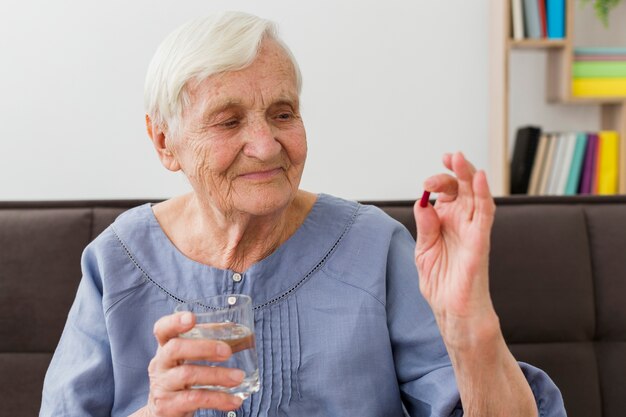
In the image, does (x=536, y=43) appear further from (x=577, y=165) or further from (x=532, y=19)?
(x=577, y=165)

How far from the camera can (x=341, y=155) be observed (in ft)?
11.3

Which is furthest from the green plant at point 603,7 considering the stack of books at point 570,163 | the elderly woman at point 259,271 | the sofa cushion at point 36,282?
the sofa cushion at point 36,282

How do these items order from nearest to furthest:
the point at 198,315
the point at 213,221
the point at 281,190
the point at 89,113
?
the point at 198,315, the point at 281,190, the point at 213,221, the point at 89,113

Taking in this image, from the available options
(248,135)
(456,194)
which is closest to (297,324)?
(248,135)

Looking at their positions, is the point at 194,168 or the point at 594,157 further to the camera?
the point at 594,157

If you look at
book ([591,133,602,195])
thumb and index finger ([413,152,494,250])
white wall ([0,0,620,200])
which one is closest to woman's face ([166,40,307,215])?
thumb and index finger ([413,152,494,250])

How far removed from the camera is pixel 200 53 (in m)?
1.31

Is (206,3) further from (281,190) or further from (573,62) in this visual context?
(281,190)

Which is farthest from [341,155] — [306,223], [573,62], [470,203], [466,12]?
[470,203]

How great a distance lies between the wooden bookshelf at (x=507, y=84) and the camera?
10.6 ft

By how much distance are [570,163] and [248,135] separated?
232 centimetres

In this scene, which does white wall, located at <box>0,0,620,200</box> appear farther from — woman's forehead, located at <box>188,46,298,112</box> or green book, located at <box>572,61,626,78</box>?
woman's forehead, located at <box>188,46,298,112</box>

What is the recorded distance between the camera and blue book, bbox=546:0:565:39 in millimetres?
3238

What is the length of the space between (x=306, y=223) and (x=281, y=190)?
180 millimetres
